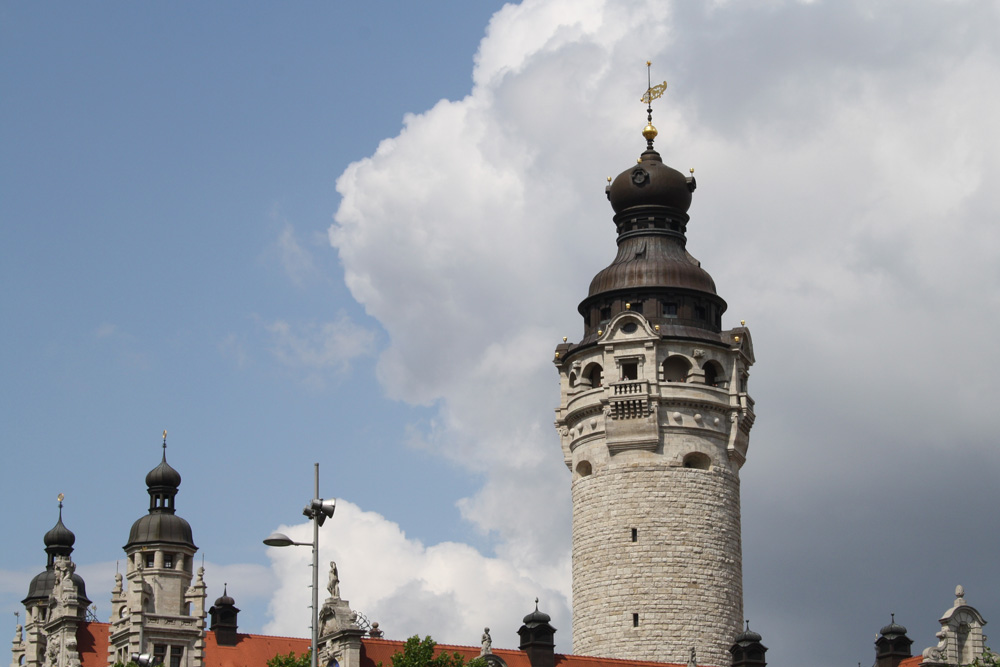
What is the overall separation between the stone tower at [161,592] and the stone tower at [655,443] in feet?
62.5

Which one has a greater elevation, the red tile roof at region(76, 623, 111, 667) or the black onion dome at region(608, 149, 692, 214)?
the black onion dome at region(608, 149, 692, 214)

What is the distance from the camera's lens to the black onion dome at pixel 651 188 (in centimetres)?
9944

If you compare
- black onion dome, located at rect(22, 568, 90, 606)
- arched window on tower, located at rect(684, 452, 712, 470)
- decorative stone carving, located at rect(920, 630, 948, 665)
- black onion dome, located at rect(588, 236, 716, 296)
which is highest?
black onion dome, located at rect(588, 236, 716, 296)

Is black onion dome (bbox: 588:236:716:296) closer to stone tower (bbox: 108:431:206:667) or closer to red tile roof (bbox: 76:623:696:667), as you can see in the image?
red tile roof (bbox: 76:623:696:667)

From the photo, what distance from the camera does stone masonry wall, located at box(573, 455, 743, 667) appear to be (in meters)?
91.0

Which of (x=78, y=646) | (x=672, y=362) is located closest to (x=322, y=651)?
(x=78, y=646)

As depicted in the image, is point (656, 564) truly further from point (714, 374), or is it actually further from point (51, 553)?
point (51, 553)

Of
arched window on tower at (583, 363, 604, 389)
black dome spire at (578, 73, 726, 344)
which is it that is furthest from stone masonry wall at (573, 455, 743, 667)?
black dome spire at (578, 73, 726, 344)

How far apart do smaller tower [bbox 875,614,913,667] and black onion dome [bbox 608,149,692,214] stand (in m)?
24.3

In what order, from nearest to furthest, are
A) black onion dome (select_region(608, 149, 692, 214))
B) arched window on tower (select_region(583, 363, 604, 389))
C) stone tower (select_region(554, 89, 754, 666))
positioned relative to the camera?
stone tower (select_region(554, 89, 754, 666)), arched window on tower (select_region(583, 363, 604, 389)), black onion dome (select_region(608, 149, 692, 214))

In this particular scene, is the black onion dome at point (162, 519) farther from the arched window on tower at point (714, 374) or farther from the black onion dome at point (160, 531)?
the arched window on tower at point (714, 374)

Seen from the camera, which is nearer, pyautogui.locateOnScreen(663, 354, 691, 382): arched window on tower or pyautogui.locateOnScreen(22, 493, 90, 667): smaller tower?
pyautogui.locateOnScreen(22, 493, 90, 667): smaller tower

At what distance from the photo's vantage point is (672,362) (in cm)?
9600

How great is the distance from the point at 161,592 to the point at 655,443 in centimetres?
2424
